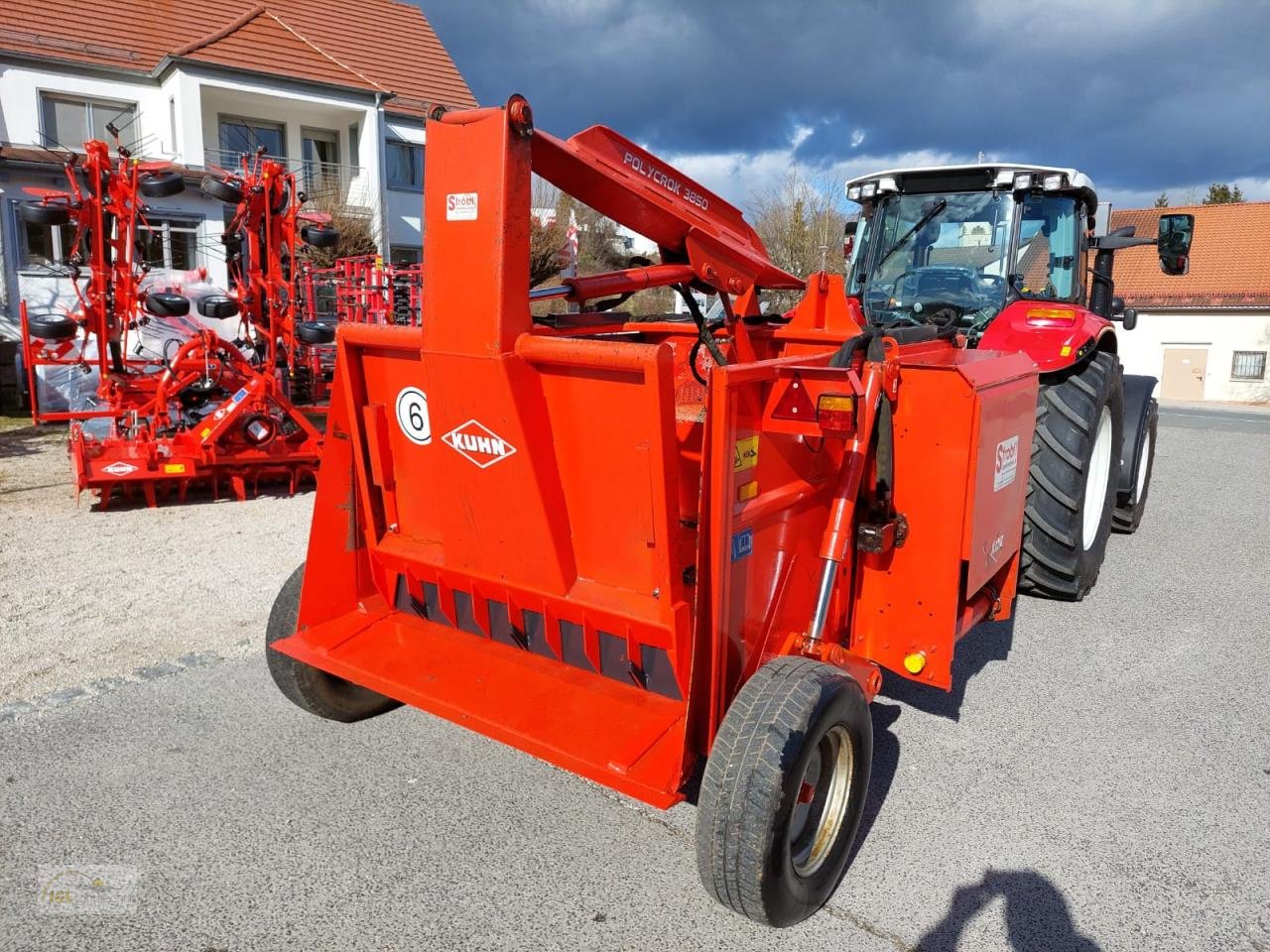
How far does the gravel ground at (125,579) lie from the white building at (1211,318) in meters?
25.3

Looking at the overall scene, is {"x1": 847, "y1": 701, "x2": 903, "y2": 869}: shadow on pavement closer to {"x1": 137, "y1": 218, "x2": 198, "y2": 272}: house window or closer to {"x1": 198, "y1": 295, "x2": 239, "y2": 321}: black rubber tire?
{"x1": 198, "y1": 295, "x2": 239, "y2": 321}: black rubber tire

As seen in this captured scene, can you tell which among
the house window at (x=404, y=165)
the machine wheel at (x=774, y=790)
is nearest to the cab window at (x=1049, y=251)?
the machine wheel at (x=774, y=790)

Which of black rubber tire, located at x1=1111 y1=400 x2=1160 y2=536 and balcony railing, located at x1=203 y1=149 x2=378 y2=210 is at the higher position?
balcony railing, located at x1=203 y1=149 x2=378 y2=210

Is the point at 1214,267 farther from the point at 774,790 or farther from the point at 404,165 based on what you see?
the point at 774,790

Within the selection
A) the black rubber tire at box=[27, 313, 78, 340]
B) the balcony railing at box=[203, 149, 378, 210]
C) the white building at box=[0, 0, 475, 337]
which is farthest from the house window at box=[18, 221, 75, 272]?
the black rubber tire at box=[27, 313, 78, 340]

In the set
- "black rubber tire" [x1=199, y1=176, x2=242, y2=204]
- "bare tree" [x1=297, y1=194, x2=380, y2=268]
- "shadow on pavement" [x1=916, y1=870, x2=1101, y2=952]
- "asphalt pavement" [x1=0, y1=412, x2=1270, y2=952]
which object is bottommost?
"shadow on pavement" [x1=916, y1=870, x2=1101, y2=952]

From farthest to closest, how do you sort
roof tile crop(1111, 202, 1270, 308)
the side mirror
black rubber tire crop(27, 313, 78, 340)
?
1. roof tile crop(1111, 202, 1270, 308)
2. black rubber tire crop(27, 313, 78, 340)
3. the side mirror

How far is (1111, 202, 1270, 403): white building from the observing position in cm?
2466

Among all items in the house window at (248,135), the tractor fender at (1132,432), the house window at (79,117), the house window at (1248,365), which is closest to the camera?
the tractor fender at (1132,432)

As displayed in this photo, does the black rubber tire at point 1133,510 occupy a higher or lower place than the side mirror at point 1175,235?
lower

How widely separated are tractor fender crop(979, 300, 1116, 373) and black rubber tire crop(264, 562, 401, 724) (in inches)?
132

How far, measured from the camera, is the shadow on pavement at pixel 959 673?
3.80 meters

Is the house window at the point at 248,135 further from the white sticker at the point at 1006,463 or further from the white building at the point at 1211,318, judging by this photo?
the white building at the point at 1211,318

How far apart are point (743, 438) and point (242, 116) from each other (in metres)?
20.6
